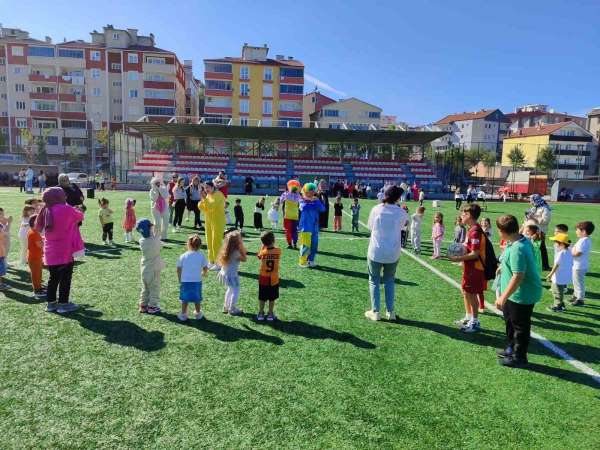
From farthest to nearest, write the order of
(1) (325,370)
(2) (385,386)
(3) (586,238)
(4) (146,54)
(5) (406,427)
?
(4) (146,54)
(3) (586,238)
(1) (325,370)
(2) (385,386)
(5) (406,427)

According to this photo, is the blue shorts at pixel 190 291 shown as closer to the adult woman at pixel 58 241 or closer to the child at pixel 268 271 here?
the child at pixel 268 271

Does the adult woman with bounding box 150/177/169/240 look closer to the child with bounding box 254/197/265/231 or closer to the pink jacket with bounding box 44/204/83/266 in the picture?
the child with bounding box 254/197/265/231

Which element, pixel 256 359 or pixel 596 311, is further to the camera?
pixel 596 311

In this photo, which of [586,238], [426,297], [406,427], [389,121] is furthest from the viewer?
[389,121]

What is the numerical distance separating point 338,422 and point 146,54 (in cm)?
7706

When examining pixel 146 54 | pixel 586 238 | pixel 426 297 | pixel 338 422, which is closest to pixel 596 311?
pixel 586 238

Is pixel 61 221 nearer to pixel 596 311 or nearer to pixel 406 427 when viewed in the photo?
pixel 406 427

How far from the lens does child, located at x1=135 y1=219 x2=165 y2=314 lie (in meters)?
6.25

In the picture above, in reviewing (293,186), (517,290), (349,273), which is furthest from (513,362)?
(293,186)

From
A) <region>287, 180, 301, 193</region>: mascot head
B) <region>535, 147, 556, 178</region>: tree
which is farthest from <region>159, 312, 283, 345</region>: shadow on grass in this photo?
<region>535, 147, 556, 178</region>: tree

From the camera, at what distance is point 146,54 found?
2753 inches

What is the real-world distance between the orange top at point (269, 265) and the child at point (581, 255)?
4977mm

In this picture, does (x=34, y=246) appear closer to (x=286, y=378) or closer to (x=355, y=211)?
(x=286, y=378)

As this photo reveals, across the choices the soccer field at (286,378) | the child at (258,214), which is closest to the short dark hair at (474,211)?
the soccer field at (286,378)
